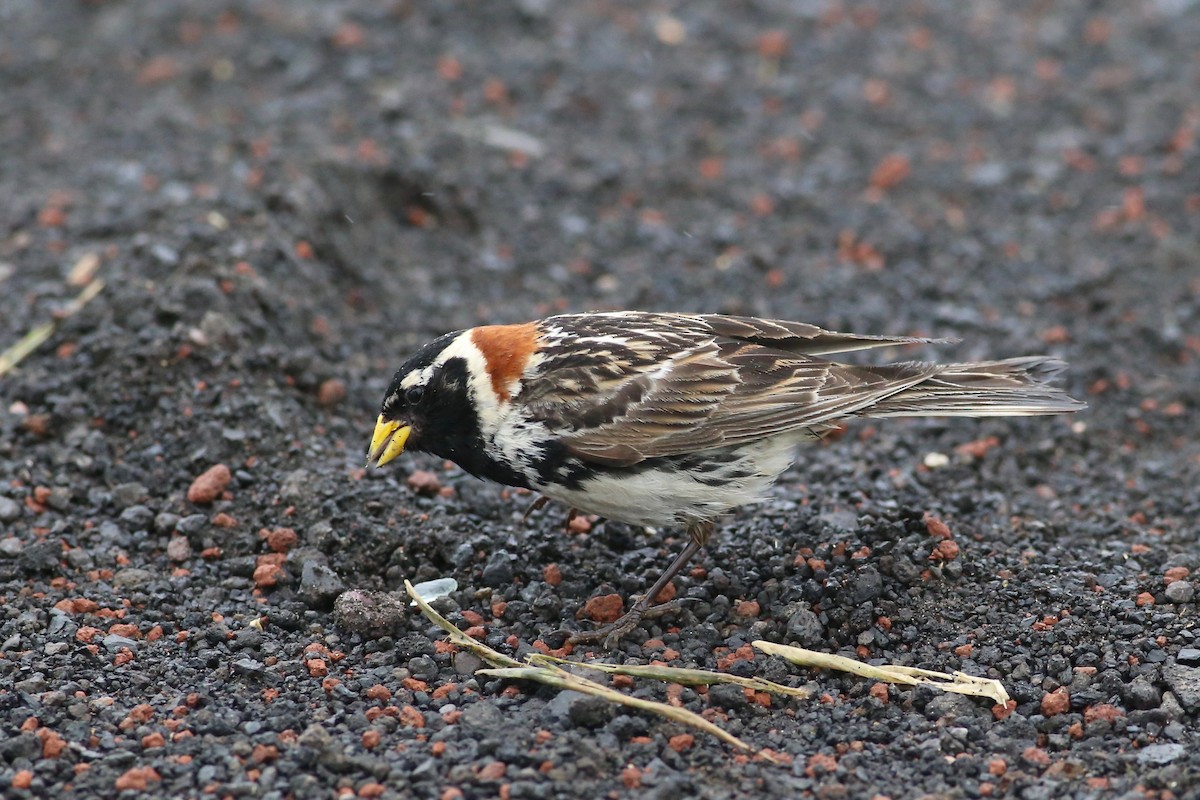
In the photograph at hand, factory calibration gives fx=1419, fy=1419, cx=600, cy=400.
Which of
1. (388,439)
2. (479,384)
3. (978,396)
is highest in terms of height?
(479,384)

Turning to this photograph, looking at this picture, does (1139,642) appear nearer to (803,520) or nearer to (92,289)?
(803,520)

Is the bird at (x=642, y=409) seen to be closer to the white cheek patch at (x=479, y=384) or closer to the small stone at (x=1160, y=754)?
the white cheek patch at (x=479, y=384)

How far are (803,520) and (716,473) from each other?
2.62 ft

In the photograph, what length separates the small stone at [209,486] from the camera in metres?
6.89

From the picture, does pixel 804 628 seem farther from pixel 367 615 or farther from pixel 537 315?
pixel 537 315

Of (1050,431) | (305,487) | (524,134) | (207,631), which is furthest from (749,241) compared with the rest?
(207,631)

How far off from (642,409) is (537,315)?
9.89 feet

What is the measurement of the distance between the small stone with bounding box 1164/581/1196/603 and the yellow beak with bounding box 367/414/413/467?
340 cm

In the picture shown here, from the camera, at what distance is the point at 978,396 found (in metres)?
6.49

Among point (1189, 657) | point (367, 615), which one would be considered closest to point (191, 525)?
point (367, 615)

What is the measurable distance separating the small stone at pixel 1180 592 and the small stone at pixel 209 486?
4398 millimetres

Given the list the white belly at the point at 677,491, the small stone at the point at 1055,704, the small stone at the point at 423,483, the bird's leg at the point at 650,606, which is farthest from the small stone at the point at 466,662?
the small stone at the point at 1055,704

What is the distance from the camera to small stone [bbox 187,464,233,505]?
6.89 meters

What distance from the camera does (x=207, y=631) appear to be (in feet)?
19.6
